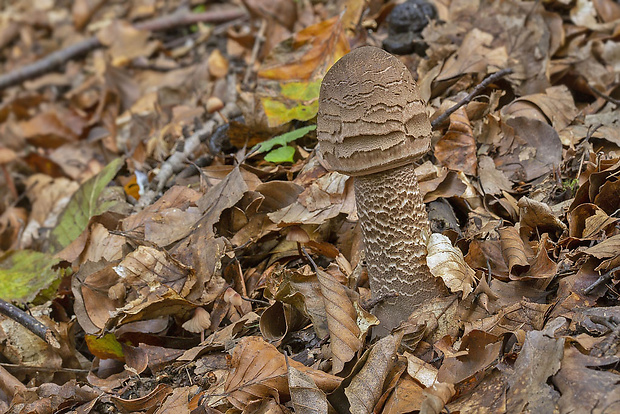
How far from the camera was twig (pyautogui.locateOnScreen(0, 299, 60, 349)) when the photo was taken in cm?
309

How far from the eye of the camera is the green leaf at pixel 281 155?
3.52 meters

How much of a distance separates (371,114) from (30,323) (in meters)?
2.44

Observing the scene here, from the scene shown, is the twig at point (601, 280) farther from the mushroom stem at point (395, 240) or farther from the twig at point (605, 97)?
the twig at point (605, 97)

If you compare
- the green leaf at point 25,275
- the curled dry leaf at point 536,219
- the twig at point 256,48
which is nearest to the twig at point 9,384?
the green leaf at point 25,275

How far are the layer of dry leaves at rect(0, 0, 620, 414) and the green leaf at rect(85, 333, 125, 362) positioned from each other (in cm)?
1

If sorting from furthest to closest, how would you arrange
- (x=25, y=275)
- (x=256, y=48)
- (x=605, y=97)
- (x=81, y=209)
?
(x=256, y=48) → (x=81, y=209) → (x=25, y=275) → (x=605, y=97)

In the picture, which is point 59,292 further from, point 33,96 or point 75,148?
point 33,96

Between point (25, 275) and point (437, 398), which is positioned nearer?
point (437, 398)

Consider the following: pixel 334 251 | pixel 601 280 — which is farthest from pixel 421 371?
→ pixel 334 251

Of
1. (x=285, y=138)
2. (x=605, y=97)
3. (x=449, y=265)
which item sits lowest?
(x=449, y=265)

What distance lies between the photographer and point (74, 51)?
7.71 metres

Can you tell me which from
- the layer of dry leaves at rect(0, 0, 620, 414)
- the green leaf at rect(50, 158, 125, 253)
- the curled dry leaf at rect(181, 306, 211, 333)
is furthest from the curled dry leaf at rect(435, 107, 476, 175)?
the green leaf at rect(50, 158, 125, 253)

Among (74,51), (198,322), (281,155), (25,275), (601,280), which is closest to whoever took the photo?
(601,280)

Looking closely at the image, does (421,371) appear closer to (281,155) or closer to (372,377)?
(372,377)
